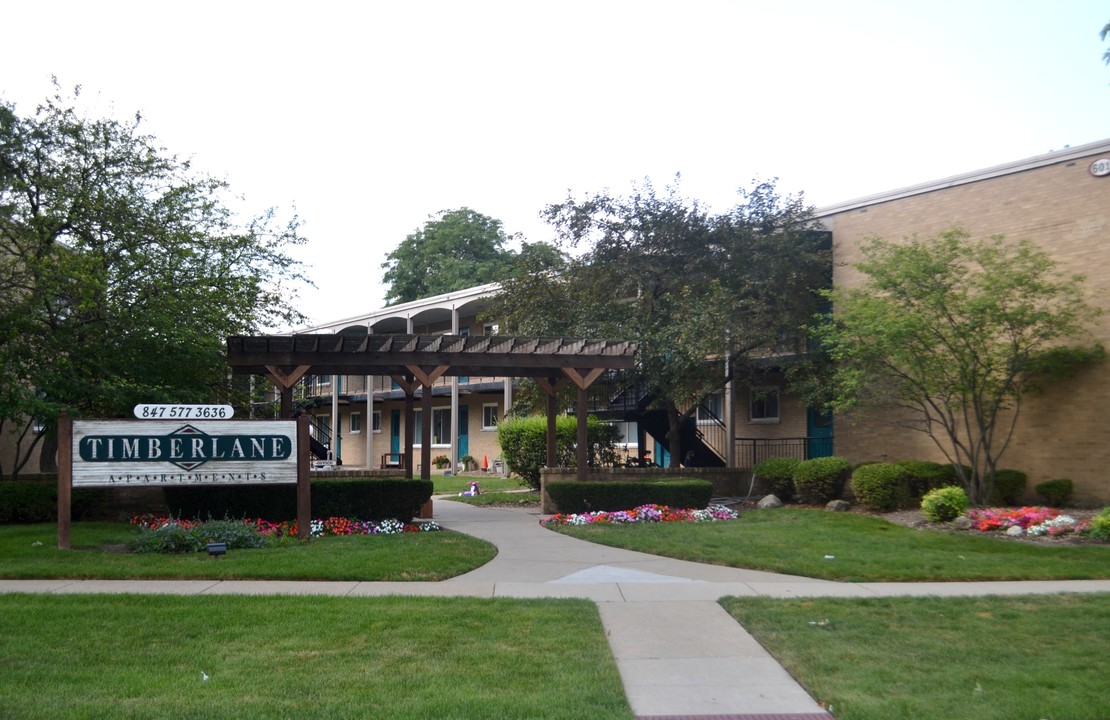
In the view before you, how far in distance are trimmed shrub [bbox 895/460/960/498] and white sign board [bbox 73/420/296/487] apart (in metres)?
11.8

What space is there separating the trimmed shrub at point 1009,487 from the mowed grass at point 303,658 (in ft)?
39.6

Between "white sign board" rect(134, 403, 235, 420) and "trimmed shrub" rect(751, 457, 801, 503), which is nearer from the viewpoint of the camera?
"white sign board" rect(134, 403, 235, 420)

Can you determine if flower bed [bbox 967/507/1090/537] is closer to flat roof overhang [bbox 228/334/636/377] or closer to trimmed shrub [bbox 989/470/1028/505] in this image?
trimmed shrub [bbox 989/470/1028/505]

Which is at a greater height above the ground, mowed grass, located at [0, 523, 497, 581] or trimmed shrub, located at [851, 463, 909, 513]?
trimmed shrub, located at [851, 463, 909, 513]

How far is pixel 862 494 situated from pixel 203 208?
14.2 meters

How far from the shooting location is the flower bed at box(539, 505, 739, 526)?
17.0 m

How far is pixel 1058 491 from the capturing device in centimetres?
1805

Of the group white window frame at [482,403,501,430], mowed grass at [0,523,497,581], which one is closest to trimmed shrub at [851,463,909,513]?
mowed grass at [0,523,497,581]

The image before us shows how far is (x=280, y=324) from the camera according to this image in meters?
21.4

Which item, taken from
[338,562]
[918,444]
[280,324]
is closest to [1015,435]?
[918,444]

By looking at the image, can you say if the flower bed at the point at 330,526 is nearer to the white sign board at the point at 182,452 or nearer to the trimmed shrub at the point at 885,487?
the white sign board at the point at 182,452

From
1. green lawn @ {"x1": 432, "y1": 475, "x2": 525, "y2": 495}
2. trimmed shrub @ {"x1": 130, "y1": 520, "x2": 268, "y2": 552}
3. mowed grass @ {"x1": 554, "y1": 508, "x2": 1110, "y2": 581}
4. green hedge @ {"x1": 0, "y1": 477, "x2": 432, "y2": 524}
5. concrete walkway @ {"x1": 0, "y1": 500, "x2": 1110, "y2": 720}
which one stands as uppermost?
green hedge @ {"x1": 0, "y1": 477, "x2": 432, "y2": 524}

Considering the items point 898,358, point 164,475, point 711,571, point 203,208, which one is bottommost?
point 711,571

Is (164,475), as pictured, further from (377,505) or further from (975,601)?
(975,601)
